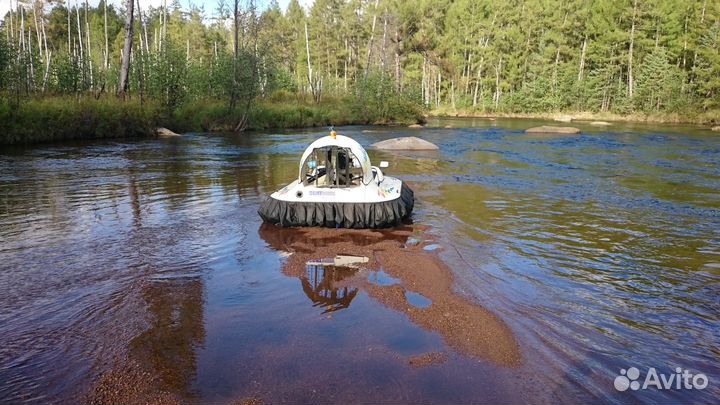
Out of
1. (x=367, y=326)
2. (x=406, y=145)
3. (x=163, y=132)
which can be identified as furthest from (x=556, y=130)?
(x=367, y=326)

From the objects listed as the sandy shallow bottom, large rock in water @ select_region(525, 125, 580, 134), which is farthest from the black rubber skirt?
large rock in water @ select_region(525, 125, 580, 134)

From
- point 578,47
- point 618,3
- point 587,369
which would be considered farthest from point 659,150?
point 578,47

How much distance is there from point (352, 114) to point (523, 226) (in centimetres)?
3204

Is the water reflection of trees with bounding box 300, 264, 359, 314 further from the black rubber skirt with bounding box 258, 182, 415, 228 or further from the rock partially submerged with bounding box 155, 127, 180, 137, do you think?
the rock partially submerged with bounding box 155, 127, 180, 137

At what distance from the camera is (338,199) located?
8961mm

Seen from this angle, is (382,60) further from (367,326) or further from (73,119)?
(367,326)

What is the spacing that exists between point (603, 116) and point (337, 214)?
1786 inches

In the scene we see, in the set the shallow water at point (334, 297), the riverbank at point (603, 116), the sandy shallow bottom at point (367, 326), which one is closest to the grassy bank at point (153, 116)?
the shallow water at point (334, 297)

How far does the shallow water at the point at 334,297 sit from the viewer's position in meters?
4.31

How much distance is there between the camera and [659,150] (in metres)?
22.0

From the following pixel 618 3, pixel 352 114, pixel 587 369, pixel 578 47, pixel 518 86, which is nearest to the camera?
pixel 587 369

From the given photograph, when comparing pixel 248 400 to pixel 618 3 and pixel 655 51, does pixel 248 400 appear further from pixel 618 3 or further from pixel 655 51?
pixel 618 3

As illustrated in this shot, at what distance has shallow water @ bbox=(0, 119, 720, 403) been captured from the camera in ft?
14.1

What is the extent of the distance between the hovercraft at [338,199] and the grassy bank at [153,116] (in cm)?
1766
